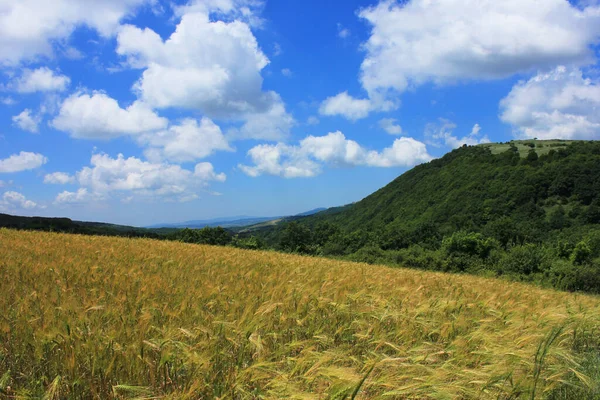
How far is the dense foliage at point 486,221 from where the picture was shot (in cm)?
3131

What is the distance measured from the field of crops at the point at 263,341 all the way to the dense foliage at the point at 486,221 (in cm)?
2457

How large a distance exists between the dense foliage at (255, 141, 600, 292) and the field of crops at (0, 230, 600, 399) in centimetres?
2457

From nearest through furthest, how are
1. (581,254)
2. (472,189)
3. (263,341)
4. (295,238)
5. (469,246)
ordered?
(263,341), (581,254), (469,246), (295,238), (472,189)

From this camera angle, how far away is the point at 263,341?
9.27 feet

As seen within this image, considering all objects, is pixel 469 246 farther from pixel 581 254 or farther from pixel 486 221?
pixel 486 221

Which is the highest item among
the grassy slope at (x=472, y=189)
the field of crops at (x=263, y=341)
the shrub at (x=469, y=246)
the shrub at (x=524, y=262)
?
the grassy slope at (x=472, y=189)

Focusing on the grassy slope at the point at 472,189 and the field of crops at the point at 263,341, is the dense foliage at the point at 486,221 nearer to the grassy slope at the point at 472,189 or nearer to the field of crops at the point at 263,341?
the grassy slope at the point at 472,189

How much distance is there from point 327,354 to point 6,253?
6.32m

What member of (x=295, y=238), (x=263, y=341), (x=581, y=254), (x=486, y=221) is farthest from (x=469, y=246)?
(x=486, y=221)

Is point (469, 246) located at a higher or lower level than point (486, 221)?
lower

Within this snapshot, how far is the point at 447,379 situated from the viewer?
2.51m

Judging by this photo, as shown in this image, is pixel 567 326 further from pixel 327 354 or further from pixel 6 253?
pixel 6 253

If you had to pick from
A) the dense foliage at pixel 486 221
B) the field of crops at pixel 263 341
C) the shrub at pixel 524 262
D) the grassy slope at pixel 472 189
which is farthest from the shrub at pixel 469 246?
the field of crops at pixel 263 341

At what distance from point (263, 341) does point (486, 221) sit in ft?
266
